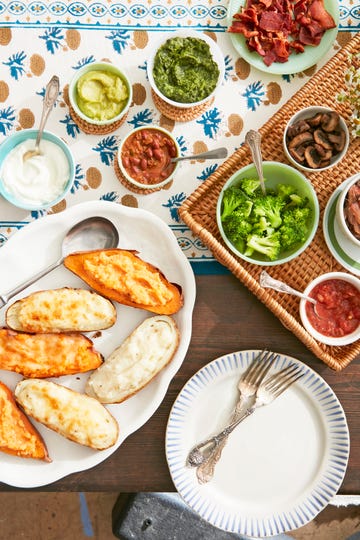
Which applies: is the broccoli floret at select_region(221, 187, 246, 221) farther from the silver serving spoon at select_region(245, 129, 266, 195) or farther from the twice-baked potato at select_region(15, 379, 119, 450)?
the twice-baked potato at select_region(15, 379, 119, 450)

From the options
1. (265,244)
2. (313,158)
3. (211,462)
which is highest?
(313,158)

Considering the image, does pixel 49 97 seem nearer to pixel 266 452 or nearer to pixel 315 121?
pixel 315 121

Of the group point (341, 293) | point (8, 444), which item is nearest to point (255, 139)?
point (341, 293)

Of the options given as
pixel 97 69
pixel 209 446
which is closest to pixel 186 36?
pixel 97 69

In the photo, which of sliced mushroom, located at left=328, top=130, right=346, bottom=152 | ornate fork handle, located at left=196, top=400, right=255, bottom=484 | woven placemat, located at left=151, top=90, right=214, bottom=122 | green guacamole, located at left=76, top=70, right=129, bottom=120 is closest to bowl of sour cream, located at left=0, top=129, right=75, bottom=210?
green guacamole, located at left=76, top=70, right=129, bottom=120

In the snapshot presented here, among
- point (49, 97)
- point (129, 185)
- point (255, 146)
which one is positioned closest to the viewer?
point (255, 146)

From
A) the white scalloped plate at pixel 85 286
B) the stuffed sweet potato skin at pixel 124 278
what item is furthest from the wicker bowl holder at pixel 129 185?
the stuffed sweet potato skin at pixel 124 278

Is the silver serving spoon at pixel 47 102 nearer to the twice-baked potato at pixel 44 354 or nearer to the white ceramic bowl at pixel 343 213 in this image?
the twice-baked potato at pixel 44 354
